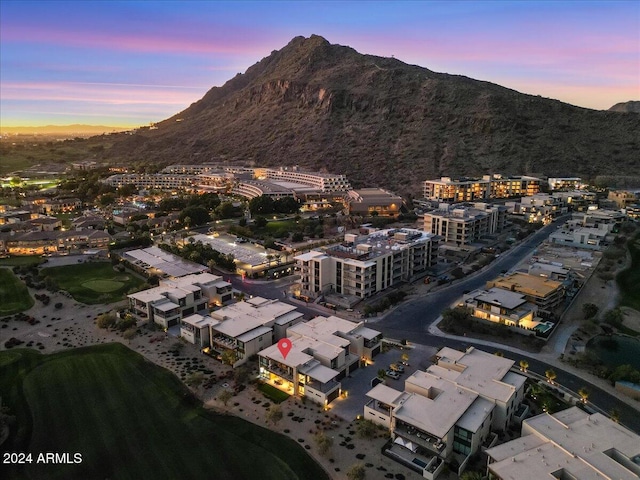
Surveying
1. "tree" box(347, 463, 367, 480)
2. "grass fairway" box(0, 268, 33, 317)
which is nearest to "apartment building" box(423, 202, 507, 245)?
"tree" box(347, 463, 367, 480)

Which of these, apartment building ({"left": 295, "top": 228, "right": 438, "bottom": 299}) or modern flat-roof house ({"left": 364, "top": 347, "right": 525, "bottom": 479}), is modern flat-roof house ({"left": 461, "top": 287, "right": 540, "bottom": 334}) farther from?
modern flat-roof house ({"left": 364, "top": 347, "right": 525, "bottom": 479})

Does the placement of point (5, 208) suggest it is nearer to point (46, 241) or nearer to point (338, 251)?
point (46, 241)

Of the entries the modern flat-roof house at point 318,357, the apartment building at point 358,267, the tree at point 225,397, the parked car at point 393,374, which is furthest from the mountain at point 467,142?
the tree at point 225,397

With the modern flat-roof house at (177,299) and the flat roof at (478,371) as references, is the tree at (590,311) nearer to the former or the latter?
the flat roof at (478,371)

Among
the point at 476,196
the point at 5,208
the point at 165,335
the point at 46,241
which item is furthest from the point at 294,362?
the point at 5,208

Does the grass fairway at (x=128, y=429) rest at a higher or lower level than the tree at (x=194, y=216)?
lower

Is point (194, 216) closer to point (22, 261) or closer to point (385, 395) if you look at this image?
point (22, 261)
